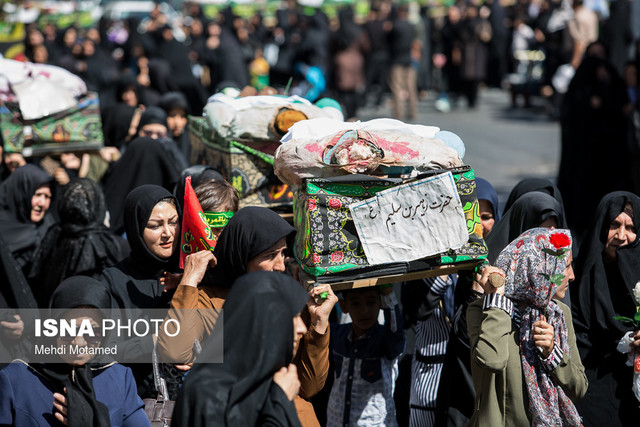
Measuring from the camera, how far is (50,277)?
15.7 ft

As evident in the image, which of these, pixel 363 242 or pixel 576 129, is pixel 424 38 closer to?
pixel 576 129

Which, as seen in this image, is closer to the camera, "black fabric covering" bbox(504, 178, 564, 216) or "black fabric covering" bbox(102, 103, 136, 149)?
"black fabric covering" bbox(504, 178, 564, 216)

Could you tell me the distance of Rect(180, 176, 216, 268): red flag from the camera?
3.50 m

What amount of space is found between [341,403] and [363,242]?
0.94 meters

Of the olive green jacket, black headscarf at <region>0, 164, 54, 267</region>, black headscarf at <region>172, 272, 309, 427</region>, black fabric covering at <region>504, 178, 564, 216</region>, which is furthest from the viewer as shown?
black headscarf at <region>0, 164, 54, 267</region>

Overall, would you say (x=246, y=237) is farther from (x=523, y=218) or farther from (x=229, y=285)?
(x=523, y=218)

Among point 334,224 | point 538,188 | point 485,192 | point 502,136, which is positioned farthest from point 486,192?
point 502,136

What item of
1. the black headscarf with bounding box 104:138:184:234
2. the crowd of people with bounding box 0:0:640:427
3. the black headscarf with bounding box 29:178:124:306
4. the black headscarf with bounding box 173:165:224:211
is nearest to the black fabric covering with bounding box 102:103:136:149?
the crowd of people with bounding box 0:0:640:427

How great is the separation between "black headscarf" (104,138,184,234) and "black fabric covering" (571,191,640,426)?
281 centimetres

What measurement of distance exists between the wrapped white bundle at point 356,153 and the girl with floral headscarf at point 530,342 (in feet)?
1.60

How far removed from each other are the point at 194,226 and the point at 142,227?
1.32ft

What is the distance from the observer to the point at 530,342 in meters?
3.38

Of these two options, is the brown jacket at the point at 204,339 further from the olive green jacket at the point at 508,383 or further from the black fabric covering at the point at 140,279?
the olive green jacket at the point at 508,383

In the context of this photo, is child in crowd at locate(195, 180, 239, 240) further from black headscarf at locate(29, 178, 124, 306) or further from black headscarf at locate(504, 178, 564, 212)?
black headscarf at locate(504, 178, 564, 212)
